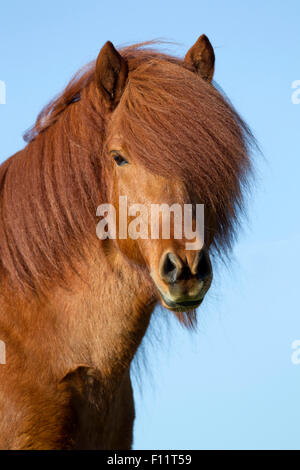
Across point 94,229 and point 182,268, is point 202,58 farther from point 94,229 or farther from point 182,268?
point 182,268

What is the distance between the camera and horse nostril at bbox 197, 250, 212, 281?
4.00 metres

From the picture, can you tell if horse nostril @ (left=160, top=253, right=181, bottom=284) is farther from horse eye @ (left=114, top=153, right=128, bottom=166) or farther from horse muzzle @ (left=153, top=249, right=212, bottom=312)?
horse eye @ (left=114, top=153, right=128, bottom=166)

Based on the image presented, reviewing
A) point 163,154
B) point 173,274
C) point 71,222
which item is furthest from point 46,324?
point 163,154

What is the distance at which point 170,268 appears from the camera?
405 cm

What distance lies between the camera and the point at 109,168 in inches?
182

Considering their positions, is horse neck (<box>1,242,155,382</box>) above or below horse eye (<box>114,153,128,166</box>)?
below

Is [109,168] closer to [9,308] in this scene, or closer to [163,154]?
[163,154]

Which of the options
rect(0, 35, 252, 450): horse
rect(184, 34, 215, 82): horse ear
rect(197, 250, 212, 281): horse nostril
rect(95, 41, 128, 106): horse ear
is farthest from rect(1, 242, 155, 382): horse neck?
rect(184, 34, 215, 82): horse ear

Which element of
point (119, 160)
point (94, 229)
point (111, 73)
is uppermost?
point (111, 73)

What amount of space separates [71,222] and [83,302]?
0.56m

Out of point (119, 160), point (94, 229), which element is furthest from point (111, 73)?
point (94, 229)

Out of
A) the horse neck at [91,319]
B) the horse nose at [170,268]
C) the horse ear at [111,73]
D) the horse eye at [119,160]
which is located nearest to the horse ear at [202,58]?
the horse ear at [111,73]

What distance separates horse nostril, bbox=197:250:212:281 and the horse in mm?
323

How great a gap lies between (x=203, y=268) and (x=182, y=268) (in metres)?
0.14
